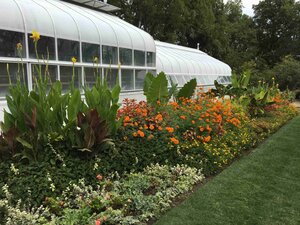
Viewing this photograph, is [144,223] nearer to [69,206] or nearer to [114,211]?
[114,211]

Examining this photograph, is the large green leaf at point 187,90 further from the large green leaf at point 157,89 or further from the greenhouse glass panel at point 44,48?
the greenhouse glass panel at point 44,48

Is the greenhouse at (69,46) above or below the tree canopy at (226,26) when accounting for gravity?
below

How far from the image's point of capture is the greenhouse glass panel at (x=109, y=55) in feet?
27.5

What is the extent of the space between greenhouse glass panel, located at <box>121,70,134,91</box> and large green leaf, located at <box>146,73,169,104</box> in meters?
3.46

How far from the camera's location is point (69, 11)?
786 centimetres

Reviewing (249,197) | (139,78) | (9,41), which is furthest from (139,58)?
(249,197)

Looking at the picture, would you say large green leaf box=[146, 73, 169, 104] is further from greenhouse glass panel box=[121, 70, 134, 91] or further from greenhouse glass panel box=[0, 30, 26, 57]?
greenhouse glass panel box=[121, 70, 134, 91]

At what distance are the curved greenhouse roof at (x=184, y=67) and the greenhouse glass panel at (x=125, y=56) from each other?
2722mm

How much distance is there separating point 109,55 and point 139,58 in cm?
148

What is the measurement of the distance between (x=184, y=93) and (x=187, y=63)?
816cm

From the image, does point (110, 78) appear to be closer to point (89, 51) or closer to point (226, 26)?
point (89, 51)

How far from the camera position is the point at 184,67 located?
14.2 metres

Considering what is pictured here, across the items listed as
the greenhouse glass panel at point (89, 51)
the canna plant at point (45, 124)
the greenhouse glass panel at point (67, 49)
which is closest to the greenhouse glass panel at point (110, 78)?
the greenhouse glass panel at point (89, 51)

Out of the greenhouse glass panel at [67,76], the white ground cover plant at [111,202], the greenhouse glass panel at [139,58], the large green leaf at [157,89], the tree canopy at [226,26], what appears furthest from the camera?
the tree canopy at [226,26]
